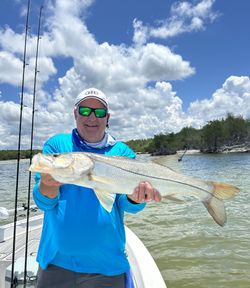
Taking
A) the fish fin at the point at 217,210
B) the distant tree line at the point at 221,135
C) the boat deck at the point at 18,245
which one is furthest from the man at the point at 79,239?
the distant tree line at the point at 221,135

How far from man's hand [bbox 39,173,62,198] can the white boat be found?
6.58 feet

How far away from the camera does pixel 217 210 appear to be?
2998 millimetres

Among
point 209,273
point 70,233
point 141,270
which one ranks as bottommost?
point 209,273

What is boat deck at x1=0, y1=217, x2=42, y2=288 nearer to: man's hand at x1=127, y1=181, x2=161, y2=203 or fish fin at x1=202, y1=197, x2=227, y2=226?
man's hand at x1=127, y1=181, x2=161, y2=203

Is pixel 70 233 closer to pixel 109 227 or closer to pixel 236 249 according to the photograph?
pixel 109 227

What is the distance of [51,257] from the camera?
9.39ft

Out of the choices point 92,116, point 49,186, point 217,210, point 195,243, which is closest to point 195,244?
point 195,243

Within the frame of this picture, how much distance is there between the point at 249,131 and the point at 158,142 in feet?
114

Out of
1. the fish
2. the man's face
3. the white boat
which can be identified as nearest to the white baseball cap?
the man's face

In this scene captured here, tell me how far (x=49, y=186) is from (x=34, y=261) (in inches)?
95.5

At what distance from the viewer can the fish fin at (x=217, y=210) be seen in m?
2.97

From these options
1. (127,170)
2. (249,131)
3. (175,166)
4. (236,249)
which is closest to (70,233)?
(127,170)

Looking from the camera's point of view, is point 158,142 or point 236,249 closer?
point 236,249

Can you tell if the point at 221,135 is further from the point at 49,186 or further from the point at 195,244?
the point at 49,186
